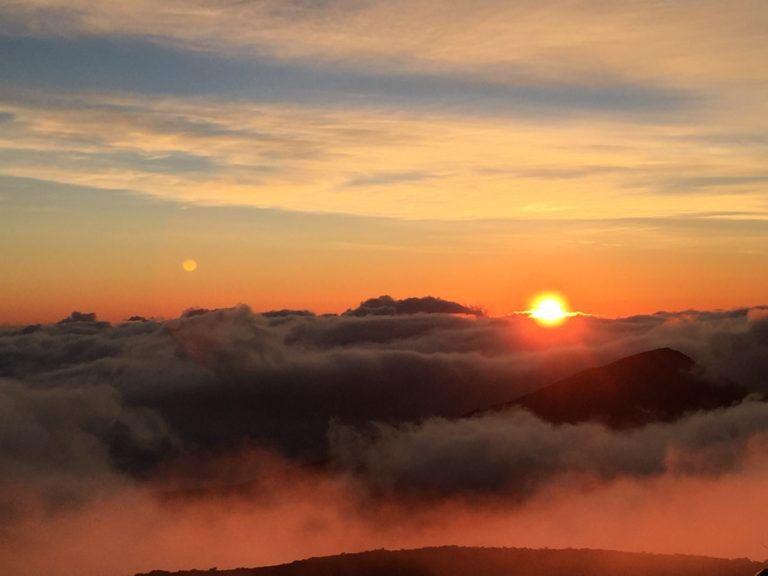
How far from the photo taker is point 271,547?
150000 mm

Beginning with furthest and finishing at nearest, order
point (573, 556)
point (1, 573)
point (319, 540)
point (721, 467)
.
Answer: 1. point (721, 467)
2. point (1, 573)
3. point (319, 540)
4. point (573, 556)

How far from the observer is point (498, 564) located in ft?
157

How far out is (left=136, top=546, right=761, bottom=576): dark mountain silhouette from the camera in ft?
148

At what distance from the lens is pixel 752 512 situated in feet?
421

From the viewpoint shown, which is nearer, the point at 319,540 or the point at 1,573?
the point at 319,540

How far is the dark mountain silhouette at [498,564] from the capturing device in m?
45.0

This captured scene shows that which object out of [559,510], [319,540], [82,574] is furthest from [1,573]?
[559,510]

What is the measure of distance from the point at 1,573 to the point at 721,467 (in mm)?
153560

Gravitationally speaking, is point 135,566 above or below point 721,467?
below

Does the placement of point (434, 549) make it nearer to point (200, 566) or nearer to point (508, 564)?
point (508, 564)

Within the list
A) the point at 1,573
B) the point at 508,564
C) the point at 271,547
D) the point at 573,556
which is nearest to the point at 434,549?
the point at 508,564

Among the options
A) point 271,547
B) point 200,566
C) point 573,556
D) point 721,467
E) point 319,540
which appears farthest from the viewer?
point 721,467

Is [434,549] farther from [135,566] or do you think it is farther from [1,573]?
[1,573]

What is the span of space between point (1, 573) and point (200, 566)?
80473mm
